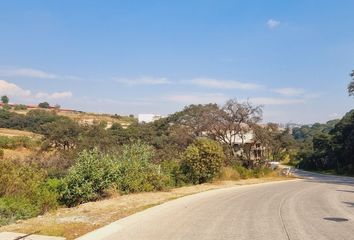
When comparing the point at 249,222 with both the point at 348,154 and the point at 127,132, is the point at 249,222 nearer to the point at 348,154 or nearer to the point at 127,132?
the point at 127,132

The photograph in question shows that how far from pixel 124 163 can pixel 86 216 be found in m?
7.92

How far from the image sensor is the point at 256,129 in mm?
41156

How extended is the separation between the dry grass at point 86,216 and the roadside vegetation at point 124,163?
32.7 inches

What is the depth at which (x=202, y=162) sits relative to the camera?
1086 inches

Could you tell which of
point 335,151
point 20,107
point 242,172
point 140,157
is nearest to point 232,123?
point 242,172

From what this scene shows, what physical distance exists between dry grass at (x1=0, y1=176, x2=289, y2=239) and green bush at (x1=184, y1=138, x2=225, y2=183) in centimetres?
788

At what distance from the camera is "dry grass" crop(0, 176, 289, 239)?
32.8 ft

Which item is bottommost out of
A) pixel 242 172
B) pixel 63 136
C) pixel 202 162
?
pixel 242 172

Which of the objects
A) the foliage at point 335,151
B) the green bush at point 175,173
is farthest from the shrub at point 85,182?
the foliage at point 335,151

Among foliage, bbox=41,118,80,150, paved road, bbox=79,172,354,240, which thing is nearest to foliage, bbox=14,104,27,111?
foliage, bbox=41,118,80,150

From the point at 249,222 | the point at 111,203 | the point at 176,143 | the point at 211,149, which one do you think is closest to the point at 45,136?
the point at 176,143

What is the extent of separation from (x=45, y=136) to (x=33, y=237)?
48225 millimetres

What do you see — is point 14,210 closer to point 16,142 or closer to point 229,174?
point 229,174

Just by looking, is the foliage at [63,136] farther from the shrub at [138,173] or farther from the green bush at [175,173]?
the shrub at [138,173]
